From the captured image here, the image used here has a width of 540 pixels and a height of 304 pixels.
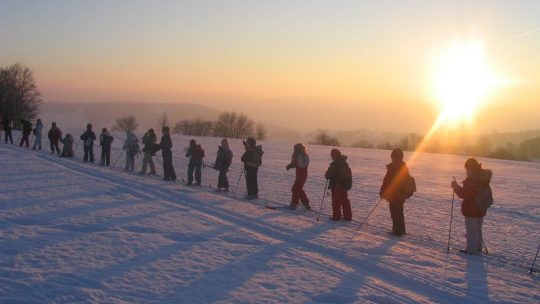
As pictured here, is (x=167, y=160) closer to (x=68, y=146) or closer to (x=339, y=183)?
(x=339, y=183)

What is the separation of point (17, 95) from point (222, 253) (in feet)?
295

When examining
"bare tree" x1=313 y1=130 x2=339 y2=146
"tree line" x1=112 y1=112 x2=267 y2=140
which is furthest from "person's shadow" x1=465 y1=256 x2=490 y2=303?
"tree line" x1=112 y1=112 x2=267 y2=140

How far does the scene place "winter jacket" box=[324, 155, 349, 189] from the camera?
40.2 ft

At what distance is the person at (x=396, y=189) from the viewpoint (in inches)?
431

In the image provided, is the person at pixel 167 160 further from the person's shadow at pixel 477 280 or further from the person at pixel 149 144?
the person's shadow at pixel 477 280

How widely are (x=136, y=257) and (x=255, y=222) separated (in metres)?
3.77

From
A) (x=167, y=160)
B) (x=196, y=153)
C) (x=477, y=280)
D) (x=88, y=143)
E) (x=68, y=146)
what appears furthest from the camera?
(x=68, y=146)

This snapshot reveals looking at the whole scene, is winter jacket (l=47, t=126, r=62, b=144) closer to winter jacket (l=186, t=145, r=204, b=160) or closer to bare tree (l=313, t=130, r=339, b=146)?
winter jacket (l=186, t=145, r=204, b=160)

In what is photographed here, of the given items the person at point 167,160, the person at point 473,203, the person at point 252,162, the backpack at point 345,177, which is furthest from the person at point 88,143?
the person at point 473,203

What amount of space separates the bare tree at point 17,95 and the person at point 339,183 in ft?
253

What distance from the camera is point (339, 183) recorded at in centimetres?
1234

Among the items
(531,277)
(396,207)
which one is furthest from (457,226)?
(531,277)

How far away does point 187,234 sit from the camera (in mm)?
9422

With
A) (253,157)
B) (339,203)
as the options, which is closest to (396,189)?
(339,203)
